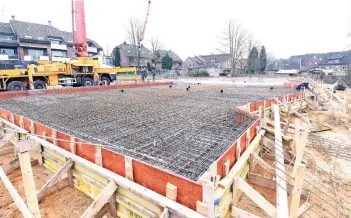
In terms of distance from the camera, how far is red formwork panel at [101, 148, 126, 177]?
9.07 ft

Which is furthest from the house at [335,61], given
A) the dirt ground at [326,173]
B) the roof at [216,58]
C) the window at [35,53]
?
the window at [35,53]

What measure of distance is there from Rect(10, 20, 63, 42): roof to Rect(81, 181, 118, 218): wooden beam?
3001 cm

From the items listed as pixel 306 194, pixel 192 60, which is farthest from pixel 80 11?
pixel 192 60

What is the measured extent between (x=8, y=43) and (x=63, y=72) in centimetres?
1737

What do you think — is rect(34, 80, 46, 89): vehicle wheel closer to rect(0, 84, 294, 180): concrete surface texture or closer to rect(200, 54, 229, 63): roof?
rect(0, 84, 294, 180): concrete surface texture

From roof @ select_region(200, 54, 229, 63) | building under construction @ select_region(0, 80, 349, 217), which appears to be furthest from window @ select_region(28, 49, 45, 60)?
roof @ select_region(200, 54, 229, 63)

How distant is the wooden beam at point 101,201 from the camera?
8.00 feet

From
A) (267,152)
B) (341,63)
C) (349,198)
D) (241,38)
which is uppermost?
(241,38)

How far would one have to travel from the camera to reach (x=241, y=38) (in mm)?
39188

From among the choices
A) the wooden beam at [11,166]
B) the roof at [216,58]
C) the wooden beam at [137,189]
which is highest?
the roof at [216,58]

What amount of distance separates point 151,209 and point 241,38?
41345 millimetres

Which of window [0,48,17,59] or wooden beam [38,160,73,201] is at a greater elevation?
window [0,48,17,59]

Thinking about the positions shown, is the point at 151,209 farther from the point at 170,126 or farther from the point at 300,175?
the point at 170,126

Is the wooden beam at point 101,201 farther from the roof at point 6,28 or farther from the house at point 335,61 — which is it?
the house at point 335,61
